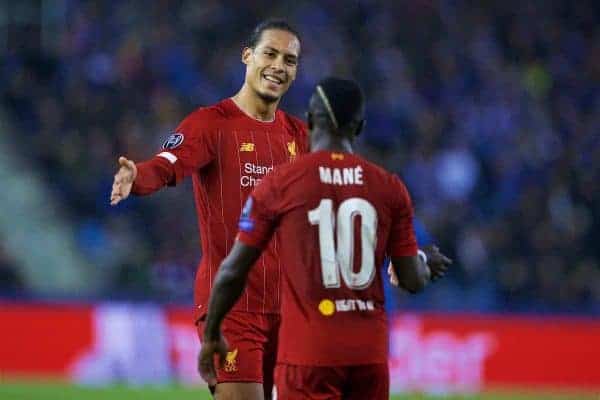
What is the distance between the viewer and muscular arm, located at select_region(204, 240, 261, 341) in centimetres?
552

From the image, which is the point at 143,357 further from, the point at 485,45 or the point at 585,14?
the point at 585,14

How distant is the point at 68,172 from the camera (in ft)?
52.1

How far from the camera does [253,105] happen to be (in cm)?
733

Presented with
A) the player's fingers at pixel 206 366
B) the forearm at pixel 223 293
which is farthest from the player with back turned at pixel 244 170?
the forearm at pixel 223 293

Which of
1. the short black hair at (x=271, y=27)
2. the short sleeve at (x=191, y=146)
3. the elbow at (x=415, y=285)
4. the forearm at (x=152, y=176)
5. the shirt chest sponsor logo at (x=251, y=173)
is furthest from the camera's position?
the short black hair at (x=271, y=27)

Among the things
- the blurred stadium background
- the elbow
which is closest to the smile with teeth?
the elbow

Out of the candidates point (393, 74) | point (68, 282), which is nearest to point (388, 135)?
point (393, 74)

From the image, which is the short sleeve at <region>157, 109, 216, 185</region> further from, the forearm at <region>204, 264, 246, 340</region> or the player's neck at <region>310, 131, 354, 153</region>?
the player's neck at <region>310, 131, 354, 153</region>

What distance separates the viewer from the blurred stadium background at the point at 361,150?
14.5 meters

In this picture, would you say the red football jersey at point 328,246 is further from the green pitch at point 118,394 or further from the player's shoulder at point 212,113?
the green pitch at point 118,394

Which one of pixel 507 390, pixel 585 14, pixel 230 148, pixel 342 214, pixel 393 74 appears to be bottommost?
pixel 507 390

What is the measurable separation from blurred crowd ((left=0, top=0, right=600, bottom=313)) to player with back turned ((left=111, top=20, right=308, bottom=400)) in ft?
25.1

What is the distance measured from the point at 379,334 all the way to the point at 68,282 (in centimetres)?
1068

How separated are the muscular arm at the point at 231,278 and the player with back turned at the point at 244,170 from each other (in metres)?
1.23
